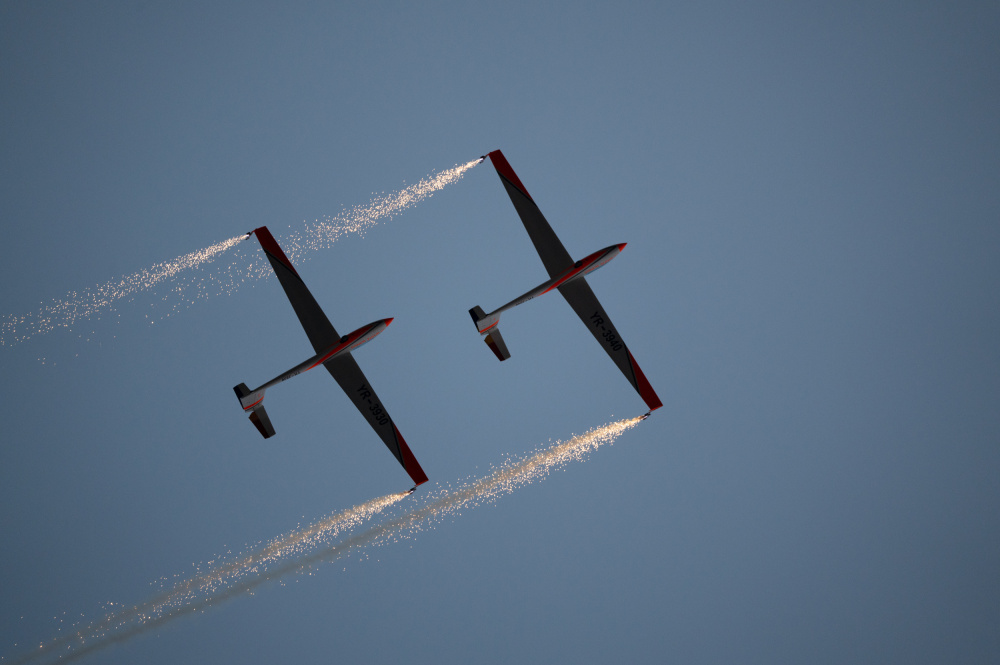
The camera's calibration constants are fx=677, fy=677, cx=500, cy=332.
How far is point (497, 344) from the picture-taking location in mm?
37188

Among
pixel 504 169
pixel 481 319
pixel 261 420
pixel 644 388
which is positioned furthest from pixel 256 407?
pixel 644 388

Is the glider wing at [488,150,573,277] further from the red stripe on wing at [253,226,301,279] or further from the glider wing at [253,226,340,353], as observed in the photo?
the red stripe on wing at [253,226,301,279]

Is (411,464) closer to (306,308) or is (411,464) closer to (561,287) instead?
(306,308)

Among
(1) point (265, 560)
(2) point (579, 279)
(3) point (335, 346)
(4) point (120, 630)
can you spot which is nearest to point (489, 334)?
(2) point (579, 279)

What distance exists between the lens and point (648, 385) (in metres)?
39.6

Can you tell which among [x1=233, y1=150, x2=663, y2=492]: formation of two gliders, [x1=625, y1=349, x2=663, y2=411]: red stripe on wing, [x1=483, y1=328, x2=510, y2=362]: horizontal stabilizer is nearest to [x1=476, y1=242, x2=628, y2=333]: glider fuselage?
[x1=233, y1=150, x2=663, y2=492]: formation of two gliders

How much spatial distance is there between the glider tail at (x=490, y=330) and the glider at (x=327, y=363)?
474 centimetres

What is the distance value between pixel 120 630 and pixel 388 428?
57.8 feet

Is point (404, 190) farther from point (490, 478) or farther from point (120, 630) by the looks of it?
point (120, 630)

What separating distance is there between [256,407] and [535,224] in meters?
18.1

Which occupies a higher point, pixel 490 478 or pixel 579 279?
pixel 579 279

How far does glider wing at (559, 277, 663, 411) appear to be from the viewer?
3803 centimetres

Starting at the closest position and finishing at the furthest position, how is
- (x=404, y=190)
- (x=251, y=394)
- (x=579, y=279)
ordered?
(x=251, y=394), (x=579, y=279), (x=404, y=190)

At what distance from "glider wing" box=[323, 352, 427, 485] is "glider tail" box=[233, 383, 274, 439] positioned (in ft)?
12.9
